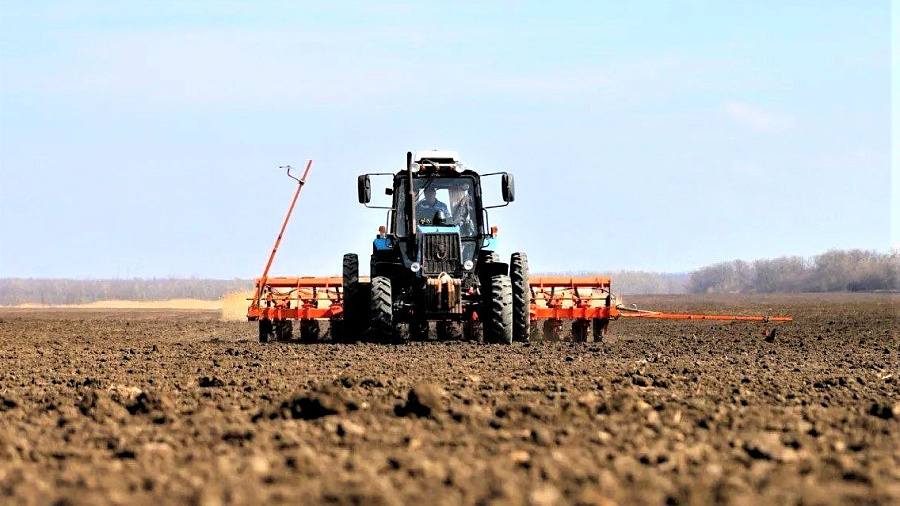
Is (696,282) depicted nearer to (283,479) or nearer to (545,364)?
(545,364)

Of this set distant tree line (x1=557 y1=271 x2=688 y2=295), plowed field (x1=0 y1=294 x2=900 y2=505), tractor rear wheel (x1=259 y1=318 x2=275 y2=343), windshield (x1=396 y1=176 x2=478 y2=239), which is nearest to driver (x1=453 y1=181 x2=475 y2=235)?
windshield (x1=396 y1=176 x2=478 y2=239)

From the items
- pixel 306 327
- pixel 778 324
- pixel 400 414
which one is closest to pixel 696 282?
pixel 778 324

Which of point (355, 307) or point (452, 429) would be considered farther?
point (355, 307)

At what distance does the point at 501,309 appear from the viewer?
19.4 metres

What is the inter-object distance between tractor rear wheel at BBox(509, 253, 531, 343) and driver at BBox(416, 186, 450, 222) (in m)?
1.24

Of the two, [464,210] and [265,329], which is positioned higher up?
[464,210]

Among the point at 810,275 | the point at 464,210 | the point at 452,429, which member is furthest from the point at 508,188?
the point at 810,275

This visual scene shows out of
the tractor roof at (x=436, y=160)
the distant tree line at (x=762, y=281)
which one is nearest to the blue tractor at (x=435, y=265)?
the tractor roof at (x=436, y=160)

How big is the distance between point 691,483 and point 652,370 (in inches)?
321

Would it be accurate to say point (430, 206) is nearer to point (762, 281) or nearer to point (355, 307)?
point (355, 307)

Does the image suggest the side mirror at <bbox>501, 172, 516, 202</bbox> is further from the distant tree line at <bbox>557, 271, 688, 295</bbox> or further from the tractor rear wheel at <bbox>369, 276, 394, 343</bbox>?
the distant tree line at <bbox>557, 271, 688, 295</bbox>

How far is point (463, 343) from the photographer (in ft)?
66.0

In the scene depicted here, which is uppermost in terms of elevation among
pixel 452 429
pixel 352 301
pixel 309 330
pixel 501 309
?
pixel 352 301

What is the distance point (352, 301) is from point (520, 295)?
2498 mm
